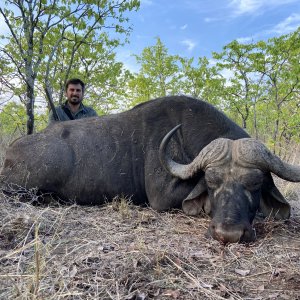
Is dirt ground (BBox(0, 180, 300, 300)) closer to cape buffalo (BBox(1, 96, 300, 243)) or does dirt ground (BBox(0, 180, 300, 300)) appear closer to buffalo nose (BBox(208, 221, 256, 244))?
buffalo nose (BBox(208, 221, 256, 244))

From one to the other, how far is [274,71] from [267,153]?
8065 millimetres

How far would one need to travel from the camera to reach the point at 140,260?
2531 mm

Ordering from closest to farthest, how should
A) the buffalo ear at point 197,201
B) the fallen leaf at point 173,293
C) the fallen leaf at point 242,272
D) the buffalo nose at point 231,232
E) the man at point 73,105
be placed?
the fallen leaf at point 173,293
the fallen leaf at point 242,272
the buffalo nose at point 231,232
the buffalo ear at point 197,201
the man at point 73,105

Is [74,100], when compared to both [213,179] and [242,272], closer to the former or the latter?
[213,179]

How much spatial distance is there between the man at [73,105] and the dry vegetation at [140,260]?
351cm

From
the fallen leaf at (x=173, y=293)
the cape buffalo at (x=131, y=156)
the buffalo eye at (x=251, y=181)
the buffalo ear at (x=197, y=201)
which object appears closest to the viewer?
the fallen leaf at (x=173, y=293)

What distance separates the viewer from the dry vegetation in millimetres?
2104

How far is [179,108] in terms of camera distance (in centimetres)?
470

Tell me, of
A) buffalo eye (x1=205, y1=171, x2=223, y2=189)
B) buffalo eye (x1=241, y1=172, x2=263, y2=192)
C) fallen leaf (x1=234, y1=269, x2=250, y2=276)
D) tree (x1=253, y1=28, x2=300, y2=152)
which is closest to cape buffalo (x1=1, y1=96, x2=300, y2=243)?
buffalo eye (x1=205, y1=171, x2=223, y2=189)

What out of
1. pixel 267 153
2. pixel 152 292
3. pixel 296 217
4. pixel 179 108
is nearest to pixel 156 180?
pixel 179 108

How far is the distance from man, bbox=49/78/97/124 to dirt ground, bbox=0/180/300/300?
3.52 metres

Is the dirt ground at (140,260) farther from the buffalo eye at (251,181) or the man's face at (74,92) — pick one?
the man's face at (74,92)

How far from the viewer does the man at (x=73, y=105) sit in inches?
279

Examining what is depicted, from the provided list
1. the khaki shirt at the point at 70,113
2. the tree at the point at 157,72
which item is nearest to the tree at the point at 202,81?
the tree at the point at 157,72
